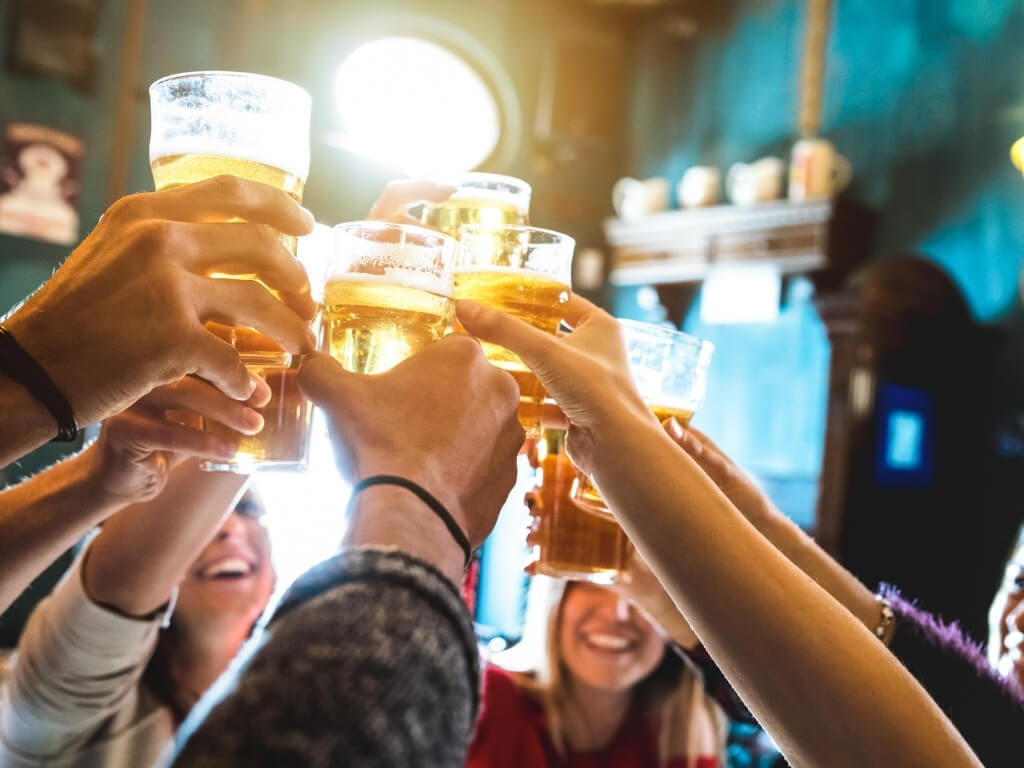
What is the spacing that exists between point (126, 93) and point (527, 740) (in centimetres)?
389

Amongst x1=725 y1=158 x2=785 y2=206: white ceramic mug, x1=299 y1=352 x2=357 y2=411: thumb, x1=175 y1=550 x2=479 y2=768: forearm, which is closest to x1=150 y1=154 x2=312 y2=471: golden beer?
x1=299 y1=352 x2=357 y2=411: thumb

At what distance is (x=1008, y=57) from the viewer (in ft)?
14.1

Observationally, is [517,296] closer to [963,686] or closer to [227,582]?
[963,686]

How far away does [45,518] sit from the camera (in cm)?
112

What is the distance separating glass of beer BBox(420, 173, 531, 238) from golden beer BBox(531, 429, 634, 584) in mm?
315

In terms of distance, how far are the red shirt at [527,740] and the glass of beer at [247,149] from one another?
156 cm

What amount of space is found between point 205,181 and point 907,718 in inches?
32.1

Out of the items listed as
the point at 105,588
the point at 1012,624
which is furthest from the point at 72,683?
the point at 1012,624

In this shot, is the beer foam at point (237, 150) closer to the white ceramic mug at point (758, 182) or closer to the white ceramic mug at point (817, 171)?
the white ceramic mug at point (817, 171)

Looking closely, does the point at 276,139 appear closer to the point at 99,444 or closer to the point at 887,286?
the point at 99,444

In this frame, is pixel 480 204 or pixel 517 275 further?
pixel 480 204

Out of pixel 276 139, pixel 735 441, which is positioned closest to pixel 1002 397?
pixel 735 441

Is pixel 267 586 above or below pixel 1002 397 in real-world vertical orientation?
below

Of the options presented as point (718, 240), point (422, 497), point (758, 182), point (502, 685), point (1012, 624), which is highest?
point (758, 182)
